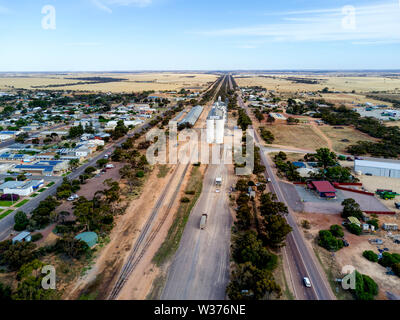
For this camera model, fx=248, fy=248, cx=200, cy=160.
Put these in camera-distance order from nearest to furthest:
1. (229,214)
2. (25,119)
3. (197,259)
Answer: (197,259) < (229,214) < (25,119)

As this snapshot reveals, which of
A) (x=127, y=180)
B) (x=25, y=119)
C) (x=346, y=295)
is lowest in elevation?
(x=346, y=295)

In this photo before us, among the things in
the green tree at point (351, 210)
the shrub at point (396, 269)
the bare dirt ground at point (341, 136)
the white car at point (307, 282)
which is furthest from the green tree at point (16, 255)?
the bare dirt ground at point (341, 136)

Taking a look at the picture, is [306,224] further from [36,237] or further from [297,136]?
[297,136]

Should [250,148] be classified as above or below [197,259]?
above

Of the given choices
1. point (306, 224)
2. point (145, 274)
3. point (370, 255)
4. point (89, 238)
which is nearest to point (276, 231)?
point (306, 224)

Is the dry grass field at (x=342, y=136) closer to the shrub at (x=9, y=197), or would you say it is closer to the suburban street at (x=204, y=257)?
the suburban street at (x=204, y=257)

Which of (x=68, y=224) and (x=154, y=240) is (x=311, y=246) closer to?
(x=154, y=240)

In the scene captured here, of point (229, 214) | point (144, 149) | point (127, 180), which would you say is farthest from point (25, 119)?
point (229, 214)
